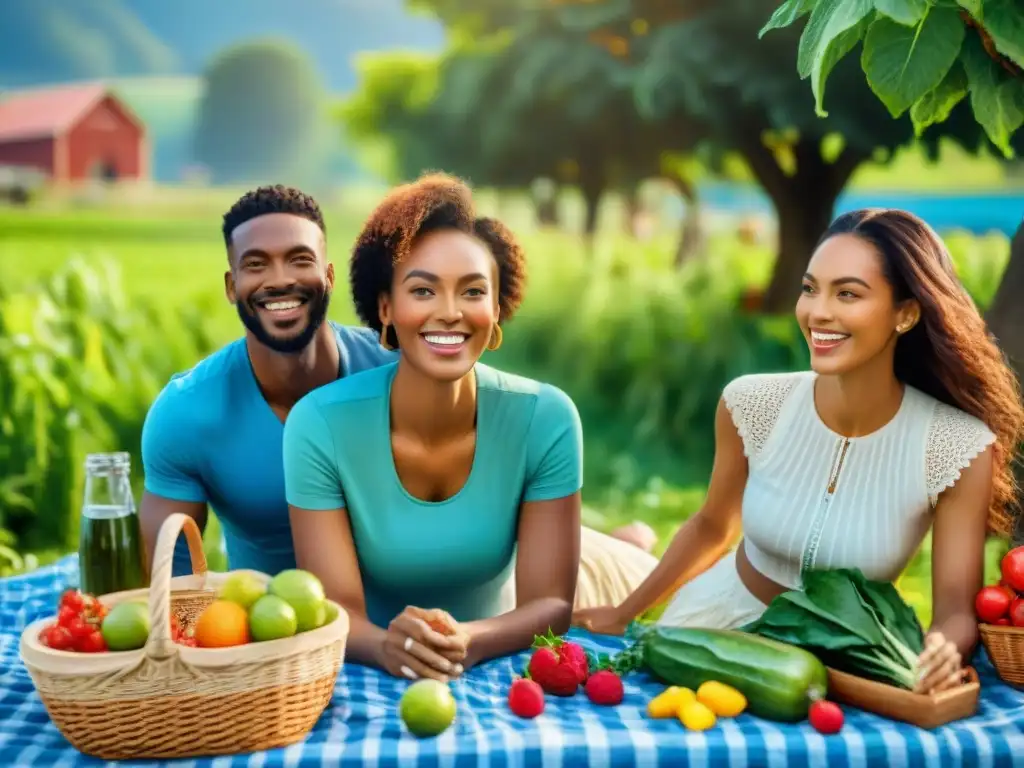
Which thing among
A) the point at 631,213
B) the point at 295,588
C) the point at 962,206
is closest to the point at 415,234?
the point at 295,588

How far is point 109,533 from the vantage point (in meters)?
2.65

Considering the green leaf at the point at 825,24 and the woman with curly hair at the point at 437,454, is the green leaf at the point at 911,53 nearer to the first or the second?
the green leaf at the point at 825,24

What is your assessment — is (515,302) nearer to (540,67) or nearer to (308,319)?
(308,319)

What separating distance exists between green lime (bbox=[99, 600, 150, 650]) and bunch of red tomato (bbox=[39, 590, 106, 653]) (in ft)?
0.09

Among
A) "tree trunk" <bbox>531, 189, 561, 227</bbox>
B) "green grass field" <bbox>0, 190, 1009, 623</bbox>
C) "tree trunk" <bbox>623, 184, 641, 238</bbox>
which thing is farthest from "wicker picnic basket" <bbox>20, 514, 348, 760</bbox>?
"tree trunk" <bbox>531, 189, 561, 227</bbox>

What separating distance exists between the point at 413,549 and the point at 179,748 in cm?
86

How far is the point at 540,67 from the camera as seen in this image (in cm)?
820

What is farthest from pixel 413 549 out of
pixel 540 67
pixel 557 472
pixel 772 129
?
pixel 772 129

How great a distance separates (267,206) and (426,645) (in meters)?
1.39

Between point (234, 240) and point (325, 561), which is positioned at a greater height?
point (234, 240)

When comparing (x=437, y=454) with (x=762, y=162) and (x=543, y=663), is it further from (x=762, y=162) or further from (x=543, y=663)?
(x=762, y=162)

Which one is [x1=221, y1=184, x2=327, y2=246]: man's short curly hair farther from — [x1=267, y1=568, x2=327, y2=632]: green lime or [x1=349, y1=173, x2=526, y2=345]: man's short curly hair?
[x1=267, y1=568, x2=327, y2=632]: green lime

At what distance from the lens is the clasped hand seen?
264 cm

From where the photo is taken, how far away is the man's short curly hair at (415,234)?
113 inches
